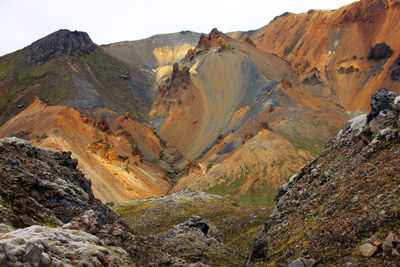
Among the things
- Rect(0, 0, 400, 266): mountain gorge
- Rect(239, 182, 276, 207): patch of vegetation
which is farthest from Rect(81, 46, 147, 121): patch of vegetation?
Rect(239, 182, 276, 207): patch of vegetation

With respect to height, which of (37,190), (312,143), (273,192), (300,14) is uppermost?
(300,14)

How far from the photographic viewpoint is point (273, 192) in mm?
60531

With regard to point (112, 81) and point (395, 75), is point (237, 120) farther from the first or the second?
point (112, 81)

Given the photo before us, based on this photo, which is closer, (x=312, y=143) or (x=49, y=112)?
(x=312, y=143)

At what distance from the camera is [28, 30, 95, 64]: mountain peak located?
134625 mm

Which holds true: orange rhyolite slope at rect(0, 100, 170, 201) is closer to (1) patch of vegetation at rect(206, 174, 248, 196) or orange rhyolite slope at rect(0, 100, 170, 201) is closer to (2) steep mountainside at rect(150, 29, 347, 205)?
(2) steep mountainside at rect(150, 29, 347, 205)

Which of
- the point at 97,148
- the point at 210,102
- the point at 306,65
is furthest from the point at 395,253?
the point at 306,65

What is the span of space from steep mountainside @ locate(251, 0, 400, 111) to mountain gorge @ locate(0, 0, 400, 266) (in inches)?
23.6

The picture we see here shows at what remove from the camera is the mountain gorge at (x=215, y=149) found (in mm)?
14195

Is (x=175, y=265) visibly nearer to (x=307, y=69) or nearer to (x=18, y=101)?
(x=18, y=101)

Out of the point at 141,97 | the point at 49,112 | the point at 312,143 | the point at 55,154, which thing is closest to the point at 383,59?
the point at 312,143

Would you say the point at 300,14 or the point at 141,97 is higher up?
the point at 300,14

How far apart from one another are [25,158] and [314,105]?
3680 inches

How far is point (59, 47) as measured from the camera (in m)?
139
